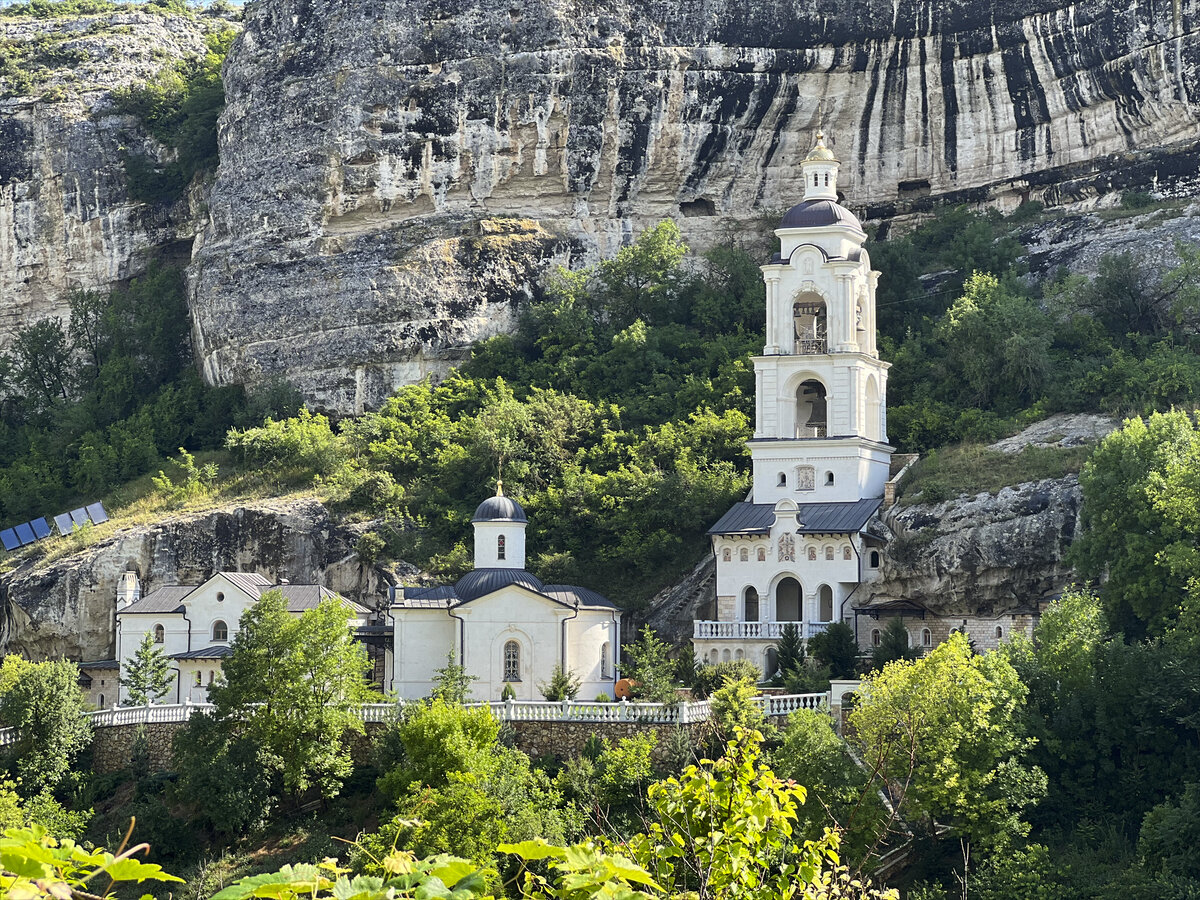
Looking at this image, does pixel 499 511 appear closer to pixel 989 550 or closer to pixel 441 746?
pixel 441 746

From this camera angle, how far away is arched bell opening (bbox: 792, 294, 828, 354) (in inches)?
2398

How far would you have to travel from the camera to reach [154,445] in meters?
72.4

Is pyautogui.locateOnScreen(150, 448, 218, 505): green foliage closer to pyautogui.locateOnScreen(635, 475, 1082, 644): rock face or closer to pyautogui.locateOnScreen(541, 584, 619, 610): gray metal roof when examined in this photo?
pyautogui.locateOnScreen(541, 584, 619, 610): gray metal roof

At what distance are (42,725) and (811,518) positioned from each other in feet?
73.7

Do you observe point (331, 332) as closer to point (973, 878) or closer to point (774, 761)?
point (774, 761)

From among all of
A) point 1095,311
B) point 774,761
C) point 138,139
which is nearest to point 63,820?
point 774,761

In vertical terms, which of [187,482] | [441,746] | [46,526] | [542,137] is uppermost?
[542,137]

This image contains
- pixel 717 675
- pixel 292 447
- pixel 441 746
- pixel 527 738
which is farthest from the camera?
pixel 292 447

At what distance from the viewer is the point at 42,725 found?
51.2 metres

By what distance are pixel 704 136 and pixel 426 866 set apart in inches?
2589

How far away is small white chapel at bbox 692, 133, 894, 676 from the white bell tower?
0.04 meters

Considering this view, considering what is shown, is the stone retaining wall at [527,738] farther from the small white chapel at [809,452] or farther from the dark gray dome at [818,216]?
the dark gray dome at [818,216]

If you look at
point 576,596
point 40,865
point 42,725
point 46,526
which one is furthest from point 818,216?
point 40,865

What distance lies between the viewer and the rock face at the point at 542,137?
A: 237 ft
